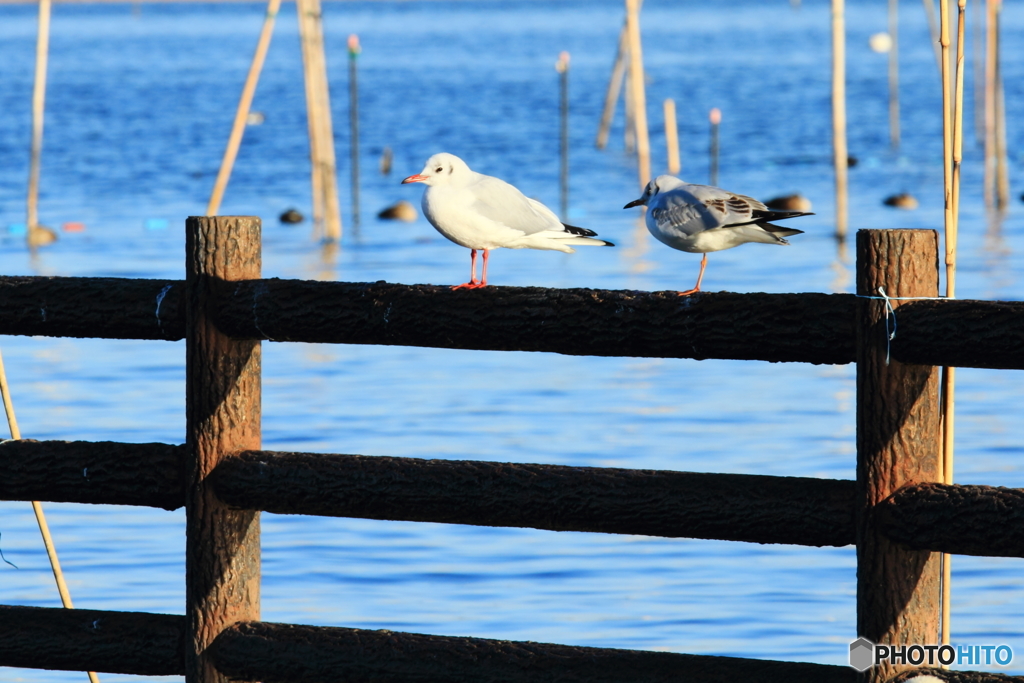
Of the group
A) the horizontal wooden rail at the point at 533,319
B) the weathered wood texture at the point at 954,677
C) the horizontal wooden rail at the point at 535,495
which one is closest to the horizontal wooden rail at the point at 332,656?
the weathered wood texture at the point at 954,677

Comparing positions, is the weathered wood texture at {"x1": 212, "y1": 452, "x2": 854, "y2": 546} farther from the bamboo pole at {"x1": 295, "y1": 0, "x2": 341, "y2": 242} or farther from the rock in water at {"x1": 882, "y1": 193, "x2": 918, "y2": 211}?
the rock in water at {"x1": 882, "y1": 193, "x2": 918, "y2": 211}

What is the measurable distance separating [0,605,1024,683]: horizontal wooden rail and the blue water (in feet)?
6.09

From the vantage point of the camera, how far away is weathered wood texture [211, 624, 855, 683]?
431 centimetres

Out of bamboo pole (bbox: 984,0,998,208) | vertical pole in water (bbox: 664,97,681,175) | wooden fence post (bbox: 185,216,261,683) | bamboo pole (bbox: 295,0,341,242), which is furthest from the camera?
vertical pole in water (bbox: 664,97,681,175)

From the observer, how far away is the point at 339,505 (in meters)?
4.66

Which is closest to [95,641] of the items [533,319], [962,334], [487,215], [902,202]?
[533,319]

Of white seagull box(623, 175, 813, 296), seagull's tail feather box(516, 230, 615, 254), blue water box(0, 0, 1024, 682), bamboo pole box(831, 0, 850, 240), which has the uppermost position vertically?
bamboo pole box(831, 0, 850, 240)

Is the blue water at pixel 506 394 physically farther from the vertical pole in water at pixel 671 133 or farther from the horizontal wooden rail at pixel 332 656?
the horizontal wooden rail at pixel 332 656

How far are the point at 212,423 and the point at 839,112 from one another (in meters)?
18.3

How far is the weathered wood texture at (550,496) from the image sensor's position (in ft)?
14.0

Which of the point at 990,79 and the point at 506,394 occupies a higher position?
the point at 990,79

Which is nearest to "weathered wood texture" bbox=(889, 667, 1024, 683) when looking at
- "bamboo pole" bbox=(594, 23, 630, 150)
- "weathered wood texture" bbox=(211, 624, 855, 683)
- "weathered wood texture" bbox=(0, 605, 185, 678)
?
"weathered wood texture" bbox=(211, 624, 855, 683)

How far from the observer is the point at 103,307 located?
480cm

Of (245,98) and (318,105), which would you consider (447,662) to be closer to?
(245,98)
